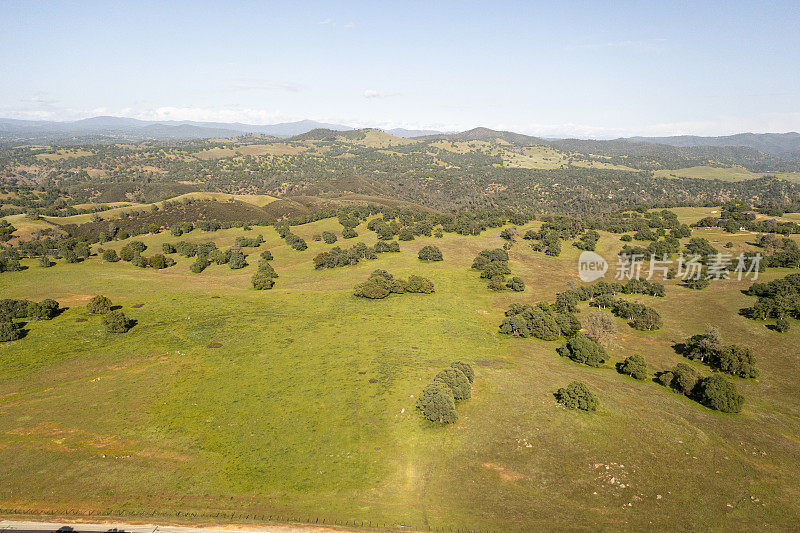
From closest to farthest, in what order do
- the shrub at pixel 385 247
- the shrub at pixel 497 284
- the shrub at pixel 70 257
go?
1. the shrub at pixel 497 284
2. the shrub at pixel 70 257
3. the shrub at pixel 385 247

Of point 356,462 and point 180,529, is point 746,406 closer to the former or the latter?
point 356,462

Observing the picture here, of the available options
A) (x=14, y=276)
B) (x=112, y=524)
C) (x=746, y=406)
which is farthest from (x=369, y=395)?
(x=14, y=276)

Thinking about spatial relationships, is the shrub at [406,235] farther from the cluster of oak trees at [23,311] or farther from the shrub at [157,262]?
the cluster of oak trees at [23,311]

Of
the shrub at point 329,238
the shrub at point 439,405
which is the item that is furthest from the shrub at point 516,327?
the shrub at point 329,238

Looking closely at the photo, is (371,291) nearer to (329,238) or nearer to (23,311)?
(329,238)

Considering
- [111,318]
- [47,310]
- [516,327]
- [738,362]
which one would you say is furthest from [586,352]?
[47,310]

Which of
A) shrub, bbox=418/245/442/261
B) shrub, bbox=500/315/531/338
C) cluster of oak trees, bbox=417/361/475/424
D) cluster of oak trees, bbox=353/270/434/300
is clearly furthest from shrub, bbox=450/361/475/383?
shrub, bbox=418/245/442/261

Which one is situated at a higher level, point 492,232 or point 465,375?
point 492,232
